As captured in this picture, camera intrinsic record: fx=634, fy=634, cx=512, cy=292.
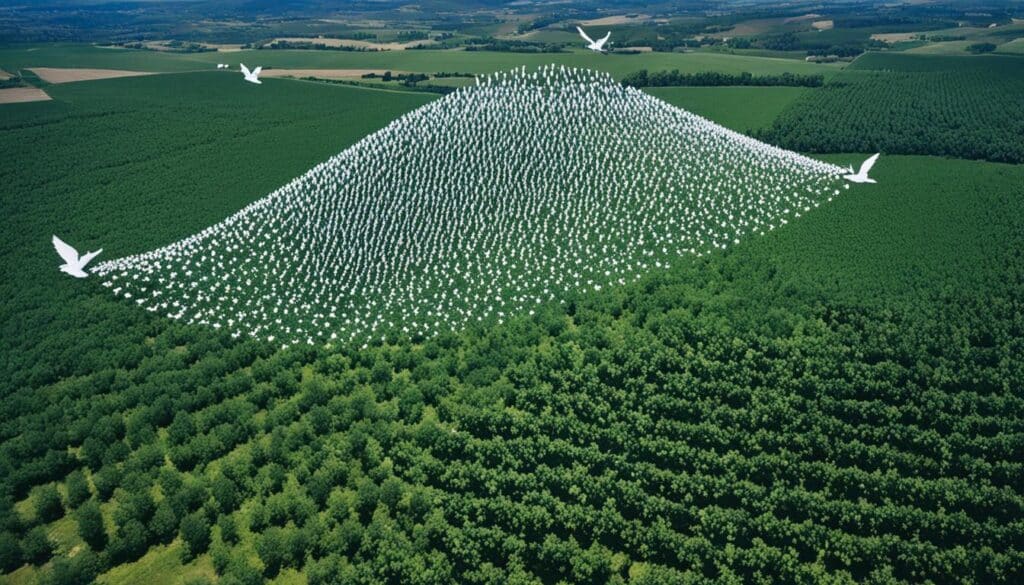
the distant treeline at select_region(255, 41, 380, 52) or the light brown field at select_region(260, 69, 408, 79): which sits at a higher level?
the distant treeline at select_region(255, 41, 380, 52)

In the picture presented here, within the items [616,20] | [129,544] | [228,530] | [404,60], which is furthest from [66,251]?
[616,20]

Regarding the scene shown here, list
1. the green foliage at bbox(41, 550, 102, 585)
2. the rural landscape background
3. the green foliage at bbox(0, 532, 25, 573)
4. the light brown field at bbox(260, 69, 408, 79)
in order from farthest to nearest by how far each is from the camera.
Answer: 1. the light brown field at bbox(260, 69, 408, 79)
2. the green foliage at bbox(0, 532, 25, 573)
3. the rural landscape background
4. the green foliage at bbox(41, 550, 102, 585)

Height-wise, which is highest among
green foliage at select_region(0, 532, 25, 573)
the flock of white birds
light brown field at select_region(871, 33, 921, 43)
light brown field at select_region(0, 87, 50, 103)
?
light brown field at select_region(871, 33, 921, 43)

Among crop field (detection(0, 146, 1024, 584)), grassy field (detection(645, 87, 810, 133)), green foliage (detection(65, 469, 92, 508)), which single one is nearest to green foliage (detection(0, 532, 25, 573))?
crop field (detection(0, 146, 1024, 584))

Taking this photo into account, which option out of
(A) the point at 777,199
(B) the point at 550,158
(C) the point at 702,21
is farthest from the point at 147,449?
(C) the point at 702,21

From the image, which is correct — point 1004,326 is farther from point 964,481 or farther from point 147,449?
point 147,449

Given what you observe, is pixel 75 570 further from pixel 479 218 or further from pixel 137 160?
pixel 137 160

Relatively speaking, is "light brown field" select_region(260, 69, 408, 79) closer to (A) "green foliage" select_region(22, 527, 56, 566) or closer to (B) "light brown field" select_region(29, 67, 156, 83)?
(B) "light brown field" select_region(29, 67, 156, 83)

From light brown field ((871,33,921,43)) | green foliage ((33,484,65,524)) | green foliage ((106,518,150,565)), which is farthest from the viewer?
light brown field ((871,33,921,43))
